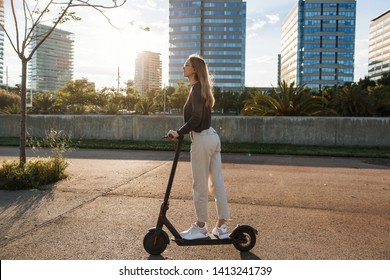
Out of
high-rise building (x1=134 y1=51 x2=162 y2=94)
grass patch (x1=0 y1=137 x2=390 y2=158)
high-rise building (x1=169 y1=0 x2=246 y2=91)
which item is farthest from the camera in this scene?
high-rise building (x1=134 y1=51 x2=162 y2=94)

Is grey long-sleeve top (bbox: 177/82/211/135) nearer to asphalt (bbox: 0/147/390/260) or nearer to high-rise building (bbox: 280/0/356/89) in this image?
asphalt (bbox: 0/147/390/260)

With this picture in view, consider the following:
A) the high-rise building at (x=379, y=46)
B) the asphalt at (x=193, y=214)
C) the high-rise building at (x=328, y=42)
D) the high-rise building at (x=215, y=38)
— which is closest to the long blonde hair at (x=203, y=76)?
the asphalt at (x=193, y=214)

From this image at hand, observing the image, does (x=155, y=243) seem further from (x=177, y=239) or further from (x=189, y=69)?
(x=189, y=69)

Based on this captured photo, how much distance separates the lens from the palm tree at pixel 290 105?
17.0m

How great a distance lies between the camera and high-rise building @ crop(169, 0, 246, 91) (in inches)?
5743

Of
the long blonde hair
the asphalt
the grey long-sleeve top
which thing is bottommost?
the asphalt

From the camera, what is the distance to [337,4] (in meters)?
136

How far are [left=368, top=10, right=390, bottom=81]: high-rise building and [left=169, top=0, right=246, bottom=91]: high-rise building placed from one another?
65.2m

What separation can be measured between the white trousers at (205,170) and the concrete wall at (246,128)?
12.1 m

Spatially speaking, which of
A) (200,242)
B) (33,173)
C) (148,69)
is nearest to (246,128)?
(33,173)

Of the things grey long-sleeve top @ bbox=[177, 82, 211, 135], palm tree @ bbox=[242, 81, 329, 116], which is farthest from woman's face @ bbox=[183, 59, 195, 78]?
palm tree @ bbox=[242, 81, 329, 116]

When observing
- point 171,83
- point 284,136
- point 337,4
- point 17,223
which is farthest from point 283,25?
point 17,223

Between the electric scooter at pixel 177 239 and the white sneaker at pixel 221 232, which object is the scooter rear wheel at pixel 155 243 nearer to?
the electric scooter at pixel 177 239

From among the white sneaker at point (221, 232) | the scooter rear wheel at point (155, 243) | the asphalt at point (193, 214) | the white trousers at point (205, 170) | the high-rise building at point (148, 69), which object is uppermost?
the high-rise building at point (148, 69)
